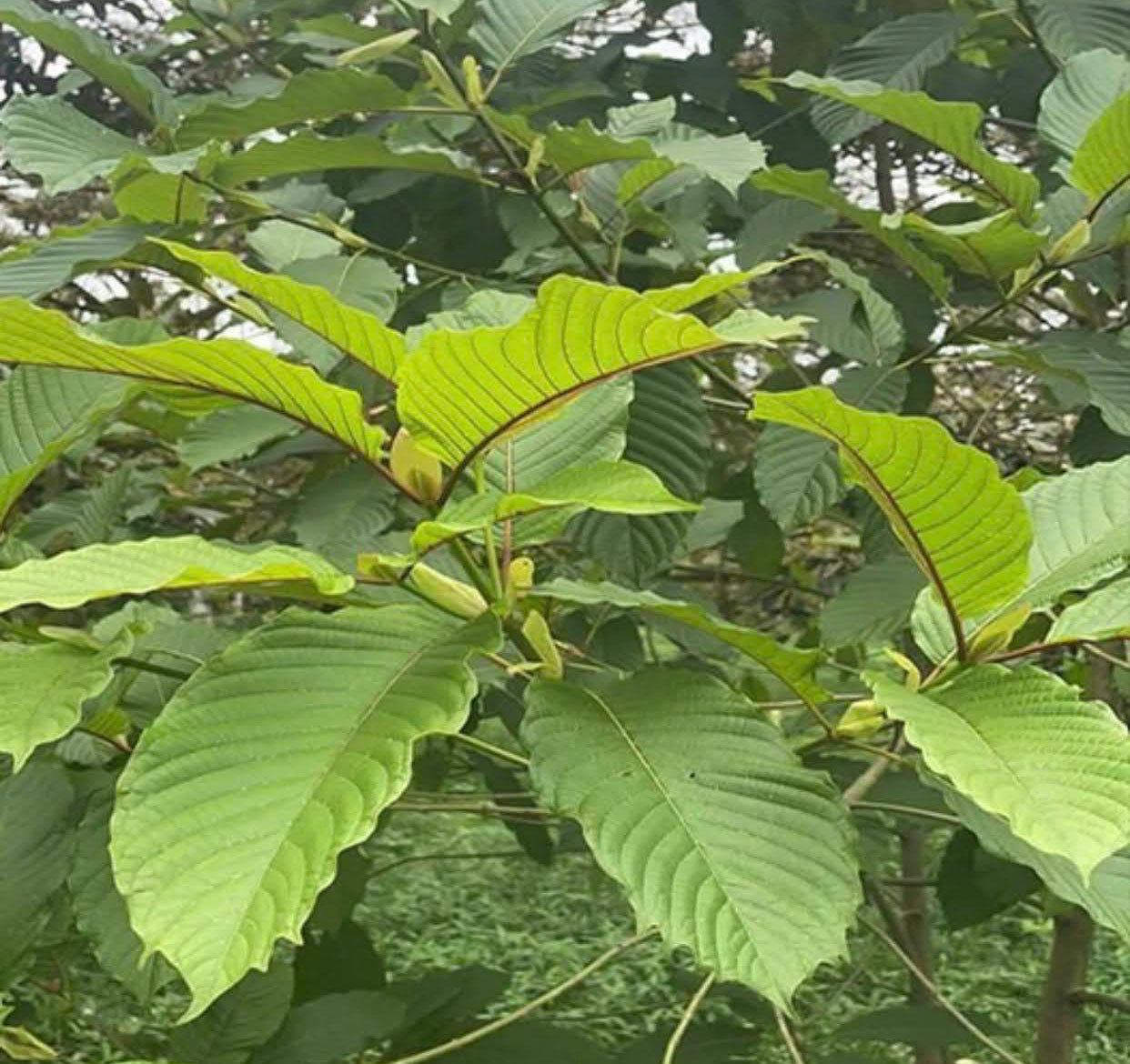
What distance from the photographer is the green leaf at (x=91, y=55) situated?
132 centimetres

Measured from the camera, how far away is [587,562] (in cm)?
190

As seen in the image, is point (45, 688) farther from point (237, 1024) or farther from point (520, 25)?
point (520, 25)

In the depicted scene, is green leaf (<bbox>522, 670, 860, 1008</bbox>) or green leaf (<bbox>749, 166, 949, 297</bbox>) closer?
green leaf (<bbox>522, 670, 860, 1008</bbox>)

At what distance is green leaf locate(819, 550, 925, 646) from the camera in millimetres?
1328

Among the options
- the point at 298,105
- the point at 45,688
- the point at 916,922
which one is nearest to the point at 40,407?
the point at 45,688

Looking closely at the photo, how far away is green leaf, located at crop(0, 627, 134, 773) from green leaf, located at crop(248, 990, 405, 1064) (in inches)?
26.1

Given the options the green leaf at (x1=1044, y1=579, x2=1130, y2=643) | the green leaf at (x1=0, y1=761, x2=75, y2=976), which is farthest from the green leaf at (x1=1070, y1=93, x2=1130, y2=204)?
the green leaf at (x1=0, y1=761, x2=75, y2=976)

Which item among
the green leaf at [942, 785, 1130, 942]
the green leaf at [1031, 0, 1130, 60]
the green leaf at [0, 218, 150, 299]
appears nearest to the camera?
the green leaf at [942, 785, 1130, 942]

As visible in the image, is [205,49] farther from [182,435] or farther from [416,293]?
[182,435]

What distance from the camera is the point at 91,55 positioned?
1.35m

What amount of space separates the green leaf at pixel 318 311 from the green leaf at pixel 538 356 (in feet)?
0.16

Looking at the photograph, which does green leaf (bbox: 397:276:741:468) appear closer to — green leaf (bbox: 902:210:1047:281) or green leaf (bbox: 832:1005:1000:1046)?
green leaf (bbox: 902:210:1047:281)

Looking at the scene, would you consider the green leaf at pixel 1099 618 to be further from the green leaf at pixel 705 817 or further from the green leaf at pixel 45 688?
the green leaf at pixel 45 688

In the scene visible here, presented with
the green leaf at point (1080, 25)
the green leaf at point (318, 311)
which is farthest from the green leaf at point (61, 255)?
the green leaf at point (1080, 25)
